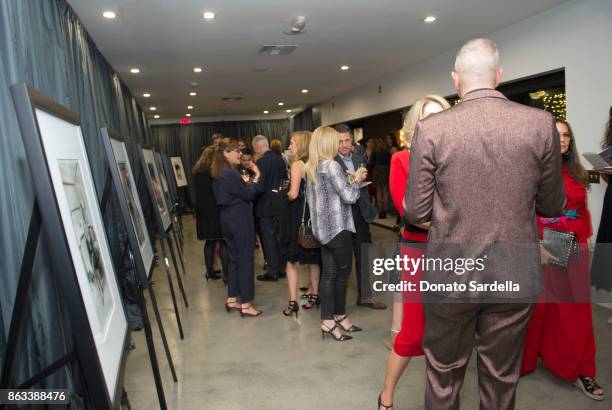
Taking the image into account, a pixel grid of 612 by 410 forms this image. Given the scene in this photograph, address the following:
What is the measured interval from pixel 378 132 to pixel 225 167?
7888 mm

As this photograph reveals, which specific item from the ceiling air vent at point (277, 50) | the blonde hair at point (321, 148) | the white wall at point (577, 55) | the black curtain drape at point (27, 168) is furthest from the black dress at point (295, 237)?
the ceiling air vent at point (277, 50)

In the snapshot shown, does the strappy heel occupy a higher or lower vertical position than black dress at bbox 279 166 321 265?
lower

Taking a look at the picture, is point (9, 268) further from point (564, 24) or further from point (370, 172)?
point (370, 172)

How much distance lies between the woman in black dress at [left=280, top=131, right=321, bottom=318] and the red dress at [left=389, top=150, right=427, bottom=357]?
1591 mm

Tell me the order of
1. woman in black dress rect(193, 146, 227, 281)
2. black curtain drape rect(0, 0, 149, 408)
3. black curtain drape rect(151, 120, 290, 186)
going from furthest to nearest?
black curtain drape rect(151, 120, 290, 186) < woman in black dress rect(193, 146, 227, 281) < black curtain drape rect(0, 0, 149, 408)

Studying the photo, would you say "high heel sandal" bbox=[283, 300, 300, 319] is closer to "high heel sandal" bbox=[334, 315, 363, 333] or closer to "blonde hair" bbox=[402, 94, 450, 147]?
"high heel sandal" bbox=[334, 315, 363, 333]

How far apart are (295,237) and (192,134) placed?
13757mm

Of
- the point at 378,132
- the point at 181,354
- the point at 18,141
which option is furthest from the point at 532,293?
the point at 378,132

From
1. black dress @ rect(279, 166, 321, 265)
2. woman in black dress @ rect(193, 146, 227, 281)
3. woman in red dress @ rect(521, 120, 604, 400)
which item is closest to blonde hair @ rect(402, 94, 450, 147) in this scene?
woman in red dress @ rect(521, 120, 604, 400)

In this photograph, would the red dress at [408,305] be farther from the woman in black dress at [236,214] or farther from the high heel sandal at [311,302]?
the high heel sandal at [311,302]

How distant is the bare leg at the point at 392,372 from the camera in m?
2.11

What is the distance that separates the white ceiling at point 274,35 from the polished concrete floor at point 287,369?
9.12 ft

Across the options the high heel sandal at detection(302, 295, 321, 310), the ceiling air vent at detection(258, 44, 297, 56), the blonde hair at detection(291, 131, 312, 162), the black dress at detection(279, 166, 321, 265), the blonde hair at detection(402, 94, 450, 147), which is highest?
the ceiling air vent at detection(258, 44, 297, 56)

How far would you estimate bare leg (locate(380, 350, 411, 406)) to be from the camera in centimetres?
211
